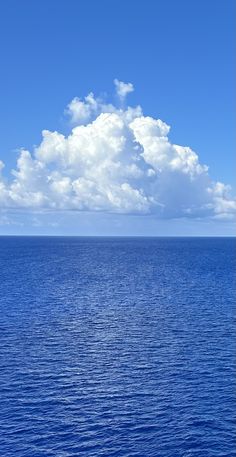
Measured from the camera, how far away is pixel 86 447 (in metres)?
48.8

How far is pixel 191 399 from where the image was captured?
60812 millimetres

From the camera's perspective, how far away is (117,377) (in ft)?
223

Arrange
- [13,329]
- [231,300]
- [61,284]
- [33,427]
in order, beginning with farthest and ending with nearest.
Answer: [61,284]
[231,300]
[13,329]
[33,427]

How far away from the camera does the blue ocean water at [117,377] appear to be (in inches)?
1986

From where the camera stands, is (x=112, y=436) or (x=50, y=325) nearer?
(x=112, y=436)

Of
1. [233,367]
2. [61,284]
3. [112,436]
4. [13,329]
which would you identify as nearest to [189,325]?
[233,367]

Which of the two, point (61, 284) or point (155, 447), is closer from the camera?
point (155, 447)

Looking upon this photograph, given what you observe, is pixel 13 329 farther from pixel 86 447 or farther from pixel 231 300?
pixel 231 300

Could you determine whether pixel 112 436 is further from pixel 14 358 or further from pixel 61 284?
pixel 61 284

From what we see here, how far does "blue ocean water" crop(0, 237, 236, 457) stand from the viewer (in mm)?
50438

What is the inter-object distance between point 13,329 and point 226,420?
52867 millimetres

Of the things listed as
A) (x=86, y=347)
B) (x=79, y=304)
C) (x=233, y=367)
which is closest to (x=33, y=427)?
(x=86, y=347)

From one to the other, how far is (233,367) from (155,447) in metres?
28.4

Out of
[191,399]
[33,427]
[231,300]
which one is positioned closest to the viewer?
[33,427]
